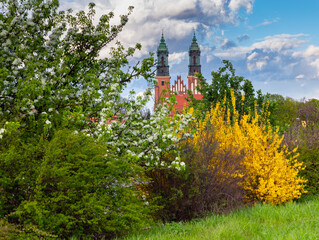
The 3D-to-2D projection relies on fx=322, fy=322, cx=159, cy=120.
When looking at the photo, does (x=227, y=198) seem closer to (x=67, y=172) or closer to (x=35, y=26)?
(x=67, y=172)

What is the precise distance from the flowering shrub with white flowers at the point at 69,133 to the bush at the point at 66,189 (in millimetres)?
16

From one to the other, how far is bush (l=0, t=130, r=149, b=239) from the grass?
564mm

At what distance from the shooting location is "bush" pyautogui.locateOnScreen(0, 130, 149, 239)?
4785mm

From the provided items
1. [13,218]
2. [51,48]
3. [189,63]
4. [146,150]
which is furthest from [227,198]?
[189,63]

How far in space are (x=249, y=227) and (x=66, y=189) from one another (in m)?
3.24

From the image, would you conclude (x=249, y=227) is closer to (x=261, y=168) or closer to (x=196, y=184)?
(x=196, y=184)

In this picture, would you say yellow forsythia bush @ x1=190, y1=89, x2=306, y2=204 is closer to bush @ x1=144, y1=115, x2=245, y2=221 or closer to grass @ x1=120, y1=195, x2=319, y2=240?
bush @ x1=144, y1=115, x2=245, y2=221

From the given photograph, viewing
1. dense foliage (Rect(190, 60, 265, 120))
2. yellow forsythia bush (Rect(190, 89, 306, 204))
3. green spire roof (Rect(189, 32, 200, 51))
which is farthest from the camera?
green spire roof (Rect(189, 32, 200, 51))

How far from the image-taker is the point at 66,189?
5152mm

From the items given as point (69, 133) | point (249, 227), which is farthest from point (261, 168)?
point (69, 133)

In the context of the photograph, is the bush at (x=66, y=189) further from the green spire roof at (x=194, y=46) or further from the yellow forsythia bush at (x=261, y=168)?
the green spire roof at (x=194, y=46)

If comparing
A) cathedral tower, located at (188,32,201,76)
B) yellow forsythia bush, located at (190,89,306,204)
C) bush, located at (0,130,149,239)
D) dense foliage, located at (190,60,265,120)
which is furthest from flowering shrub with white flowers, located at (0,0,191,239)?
cathedral tower, located at (188,32,201,76)

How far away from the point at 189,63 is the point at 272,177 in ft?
279

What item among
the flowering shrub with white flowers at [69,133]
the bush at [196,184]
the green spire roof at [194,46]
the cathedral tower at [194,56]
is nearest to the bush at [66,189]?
the flowering shrub with white flowers at [69,133]
